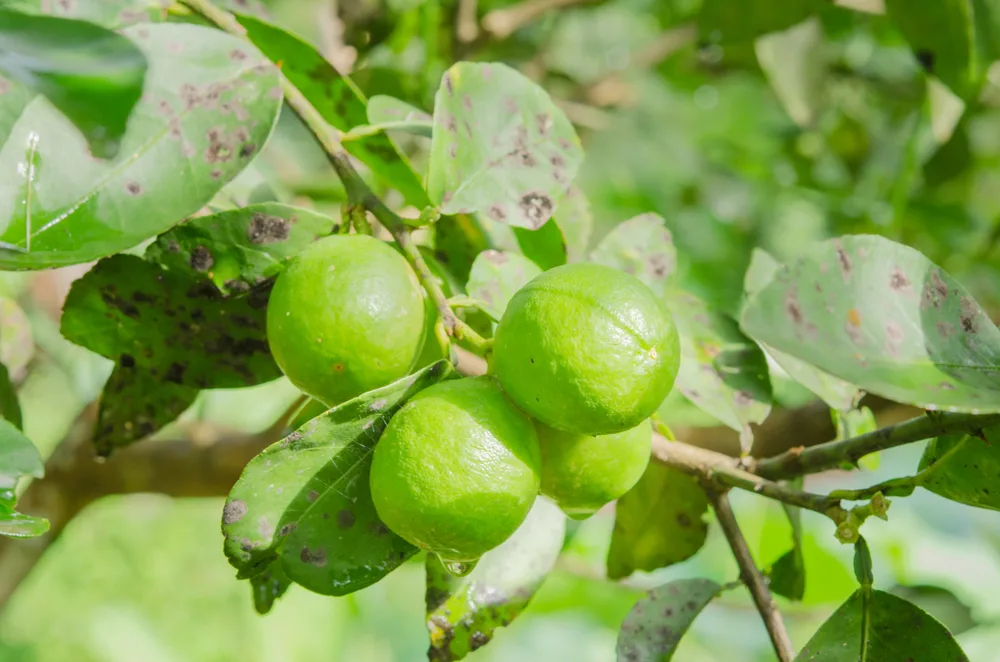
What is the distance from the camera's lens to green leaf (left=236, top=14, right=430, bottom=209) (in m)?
0.67

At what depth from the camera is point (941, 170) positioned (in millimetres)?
1348

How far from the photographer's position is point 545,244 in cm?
70

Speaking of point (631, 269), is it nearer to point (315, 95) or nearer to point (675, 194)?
point (315, 95)

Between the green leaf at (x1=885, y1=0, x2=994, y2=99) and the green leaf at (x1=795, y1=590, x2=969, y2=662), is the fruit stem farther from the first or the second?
the green leaf at (x1=885, y1=0, x2=994, y2=99)

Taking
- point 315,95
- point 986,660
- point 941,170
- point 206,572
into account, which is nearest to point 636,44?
point 941,170

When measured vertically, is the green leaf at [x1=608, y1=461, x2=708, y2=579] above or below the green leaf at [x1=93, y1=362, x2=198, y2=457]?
below

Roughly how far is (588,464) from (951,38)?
724 millimetres

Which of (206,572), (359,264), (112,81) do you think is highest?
(112,81)

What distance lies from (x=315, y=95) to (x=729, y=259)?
1138mm

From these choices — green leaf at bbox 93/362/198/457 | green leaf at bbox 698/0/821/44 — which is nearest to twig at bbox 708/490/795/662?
green leaf at bbox 93/362/198/457

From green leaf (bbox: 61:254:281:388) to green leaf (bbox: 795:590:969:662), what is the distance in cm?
42

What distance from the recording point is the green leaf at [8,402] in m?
0.71

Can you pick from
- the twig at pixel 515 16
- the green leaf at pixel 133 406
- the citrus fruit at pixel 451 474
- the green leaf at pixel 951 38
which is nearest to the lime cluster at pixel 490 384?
the citrus fruit at pixel 451 474

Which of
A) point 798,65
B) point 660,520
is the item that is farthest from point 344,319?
point 798,65
